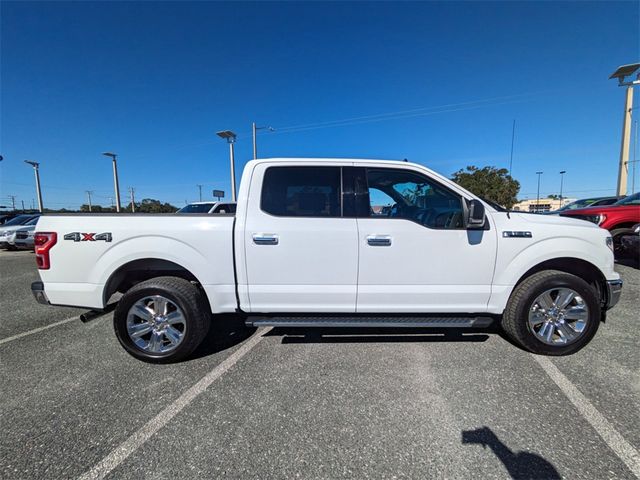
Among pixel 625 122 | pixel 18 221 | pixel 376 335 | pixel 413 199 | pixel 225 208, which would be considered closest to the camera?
pixel 413 199

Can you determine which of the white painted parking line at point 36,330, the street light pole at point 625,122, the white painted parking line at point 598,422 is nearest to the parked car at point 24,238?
the white painted parking line at point 36,330

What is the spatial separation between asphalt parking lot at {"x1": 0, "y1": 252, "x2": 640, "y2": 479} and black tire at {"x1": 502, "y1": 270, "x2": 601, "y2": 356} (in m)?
0.13

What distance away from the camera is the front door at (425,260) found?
2.88 metres

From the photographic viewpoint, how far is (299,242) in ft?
9.39

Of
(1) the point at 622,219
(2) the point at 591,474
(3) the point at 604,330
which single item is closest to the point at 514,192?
(1) the point at 622,219

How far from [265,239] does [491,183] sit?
43199mm

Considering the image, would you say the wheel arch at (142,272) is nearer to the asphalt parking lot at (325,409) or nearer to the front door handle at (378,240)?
the asphalt parking lot at (325,409)

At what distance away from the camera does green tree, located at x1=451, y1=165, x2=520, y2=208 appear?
124ft

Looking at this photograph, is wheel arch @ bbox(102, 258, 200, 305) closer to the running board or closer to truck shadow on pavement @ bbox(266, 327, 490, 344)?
the running board

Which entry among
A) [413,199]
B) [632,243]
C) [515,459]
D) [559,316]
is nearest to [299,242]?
[413,199]

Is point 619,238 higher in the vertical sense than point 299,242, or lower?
lower

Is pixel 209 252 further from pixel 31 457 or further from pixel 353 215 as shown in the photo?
pixel 31 457

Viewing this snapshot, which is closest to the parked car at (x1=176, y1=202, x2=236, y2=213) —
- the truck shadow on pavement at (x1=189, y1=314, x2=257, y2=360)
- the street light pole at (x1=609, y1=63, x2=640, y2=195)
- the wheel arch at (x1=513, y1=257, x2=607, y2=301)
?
the truck shadow on pavement at (x1=189, y1=314, x2=257, y2=360)

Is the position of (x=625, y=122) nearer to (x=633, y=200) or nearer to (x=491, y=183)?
(x=633, y=200)
